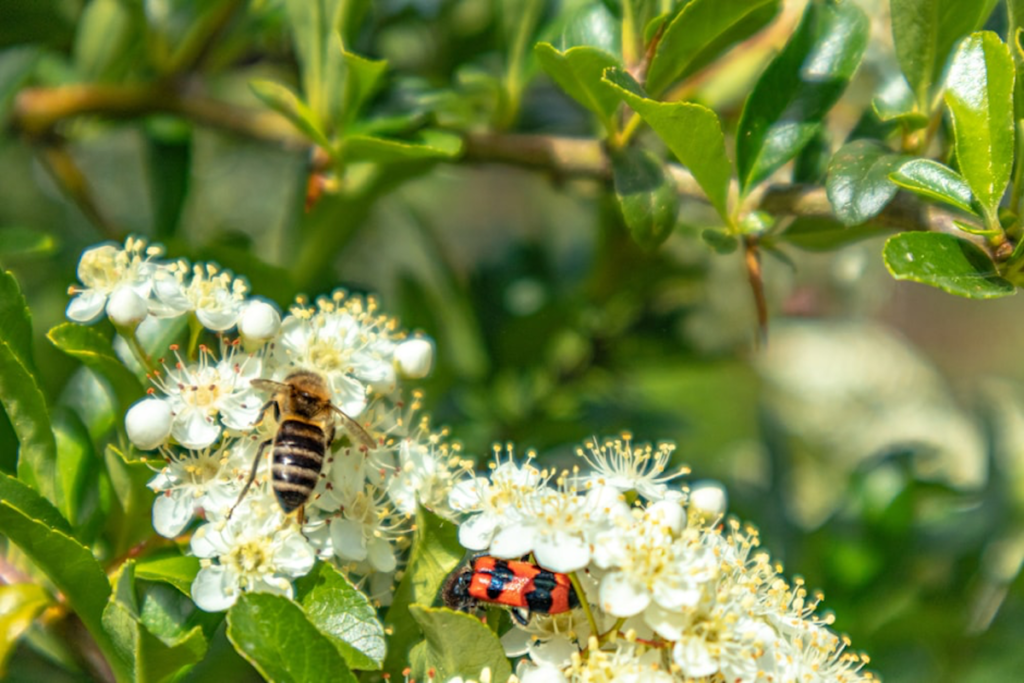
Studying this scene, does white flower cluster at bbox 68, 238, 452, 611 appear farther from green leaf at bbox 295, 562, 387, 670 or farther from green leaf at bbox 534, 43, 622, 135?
green leaf at bbox 534, 43, 622, 135

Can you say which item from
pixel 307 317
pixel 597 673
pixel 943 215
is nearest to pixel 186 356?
pixel 307 317

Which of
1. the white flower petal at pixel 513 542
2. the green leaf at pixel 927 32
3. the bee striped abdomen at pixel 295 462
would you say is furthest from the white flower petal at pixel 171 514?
the green leaf at pixel 927 32

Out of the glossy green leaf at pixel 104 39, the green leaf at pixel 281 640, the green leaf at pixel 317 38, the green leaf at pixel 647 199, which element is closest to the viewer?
the green leaf at pixel 281 640

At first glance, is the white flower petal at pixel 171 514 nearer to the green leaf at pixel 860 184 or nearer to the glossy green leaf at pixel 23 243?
the glossy green leaf at pixel 23 243

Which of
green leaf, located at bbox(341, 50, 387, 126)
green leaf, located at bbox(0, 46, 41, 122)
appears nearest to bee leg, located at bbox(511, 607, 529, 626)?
green leaf, located at bbox(341, 50, 387, 126)

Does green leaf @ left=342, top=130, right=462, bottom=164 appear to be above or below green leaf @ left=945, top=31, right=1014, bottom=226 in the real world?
below

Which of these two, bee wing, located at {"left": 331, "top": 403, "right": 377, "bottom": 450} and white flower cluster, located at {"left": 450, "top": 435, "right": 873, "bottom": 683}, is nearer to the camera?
white flower cluster, located at {"left": 450, "top": 435, "right": 873, "bottom": 683}

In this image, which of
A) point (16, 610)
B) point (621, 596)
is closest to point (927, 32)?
point (621, 596)
